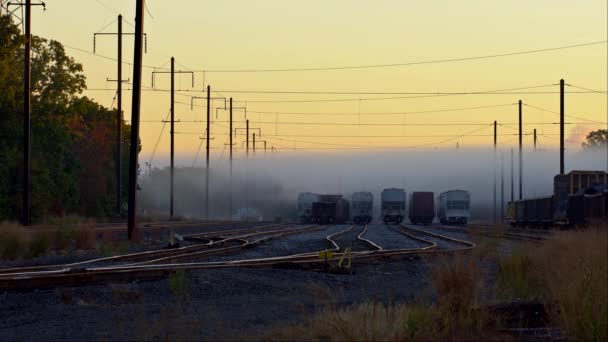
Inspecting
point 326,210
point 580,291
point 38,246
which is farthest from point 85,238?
point 326,210

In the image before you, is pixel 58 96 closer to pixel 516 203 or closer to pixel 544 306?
pixel 516 203

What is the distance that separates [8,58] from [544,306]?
1704 inches

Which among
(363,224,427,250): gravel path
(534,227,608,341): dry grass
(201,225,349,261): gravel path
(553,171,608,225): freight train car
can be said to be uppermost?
(553,171,608,225): freight train car

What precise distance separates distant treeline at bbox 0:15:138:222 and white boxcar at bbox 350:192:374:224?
84.7 ft

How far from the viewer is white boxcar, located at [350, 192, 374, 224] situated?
105 m

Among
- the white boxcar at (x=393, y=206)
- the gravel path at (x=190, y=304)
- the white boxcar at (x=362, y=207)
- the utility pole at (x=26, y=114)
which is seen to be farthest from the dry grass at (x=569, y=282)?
the white boxcar at (x=362, y=207)

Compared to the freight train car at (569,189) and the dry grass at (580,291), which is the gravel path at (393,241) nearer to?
the freight train car at (569,189)

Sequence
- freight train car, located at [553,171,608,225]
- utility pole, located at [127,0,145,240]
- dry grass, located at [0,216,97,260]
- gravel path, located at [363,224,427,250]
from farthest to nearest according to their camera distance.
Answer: freight train car, located at [553,171,608,225] → utility pole, located at [127,0,145,240] → gravel path, located at [363,224,427,250] → dry grass, located at [0,216,97,260]

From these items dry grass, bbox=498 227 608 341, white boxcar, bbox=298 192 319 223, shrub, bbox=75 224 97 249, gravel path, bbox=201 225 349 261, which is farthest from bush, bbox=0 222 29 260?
white boxcar, bbox=298 192 319 223

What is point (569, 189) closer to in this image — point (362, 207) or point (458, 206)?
point (458, 206)

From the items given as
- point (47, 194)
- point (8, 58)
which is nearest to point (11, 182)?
point (47, 194)

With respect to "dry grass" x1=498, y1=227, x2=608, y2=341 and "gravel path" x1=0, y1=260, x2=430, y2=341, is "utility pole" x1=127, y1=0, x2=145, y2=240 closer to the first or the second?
"gravel path" x1=0, y1=260, x2=430, y2=341

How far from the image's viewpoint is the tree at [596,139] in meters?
180

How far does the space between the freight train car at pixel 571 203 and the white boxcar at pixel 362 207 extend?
30.6 meters
